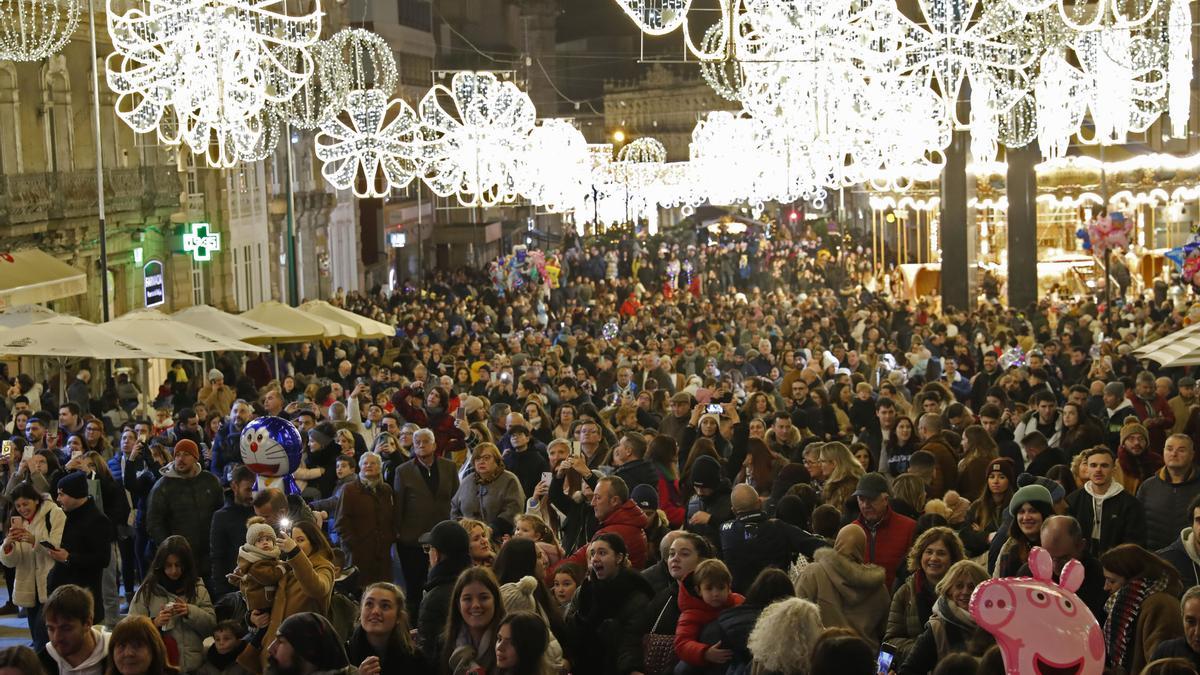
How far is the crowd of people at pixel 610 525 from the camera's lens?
7215 millimetres

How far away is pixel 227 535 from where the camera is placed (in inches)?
404

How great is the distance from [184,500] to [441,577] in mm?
3473

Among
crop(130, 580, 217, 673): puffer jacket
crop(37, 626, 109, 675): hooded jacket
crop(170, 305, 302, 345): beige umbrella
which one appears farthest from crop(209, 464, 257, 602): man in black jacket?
crop(170, 305, 302, 345): beige umbrella

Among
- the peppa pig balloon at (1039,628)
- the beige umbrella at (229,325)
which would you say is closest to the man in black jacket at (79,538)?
the peppa pig balloon at (1039,628)

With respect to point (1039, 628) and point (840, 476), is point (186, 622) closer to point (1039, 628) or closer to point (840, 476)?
point (1039, 628)

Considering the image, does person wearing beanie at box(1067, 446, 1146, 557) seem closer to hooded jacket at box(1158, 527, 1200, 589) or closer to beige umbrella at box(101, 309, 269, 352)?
hooded jacket at box(1158, 527, 1200, 589)

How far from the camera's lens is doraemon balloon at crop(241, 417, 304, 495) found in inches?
446

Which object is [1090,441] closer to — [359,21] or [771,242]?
[771,242]

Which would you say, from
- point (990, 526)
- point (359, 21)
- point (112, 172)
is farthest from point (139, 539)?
point (359, 21)

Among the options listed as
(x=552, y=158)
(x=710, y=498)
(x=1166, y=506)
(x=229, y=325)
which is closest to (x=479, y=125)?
(x=552, y=158)

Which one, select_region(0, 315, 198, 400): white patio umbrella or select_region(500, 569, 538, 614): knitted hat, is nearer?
select_region(500, 569, 538, 614): knitted hat

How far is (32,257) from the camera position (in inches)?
984

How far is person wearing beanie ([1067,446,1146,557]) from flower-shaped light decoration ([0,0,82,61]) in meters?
9.52

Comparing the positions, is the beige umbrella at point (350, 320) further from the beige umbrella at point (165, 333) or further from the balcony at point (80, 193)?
the balcony at point (80, 193)
